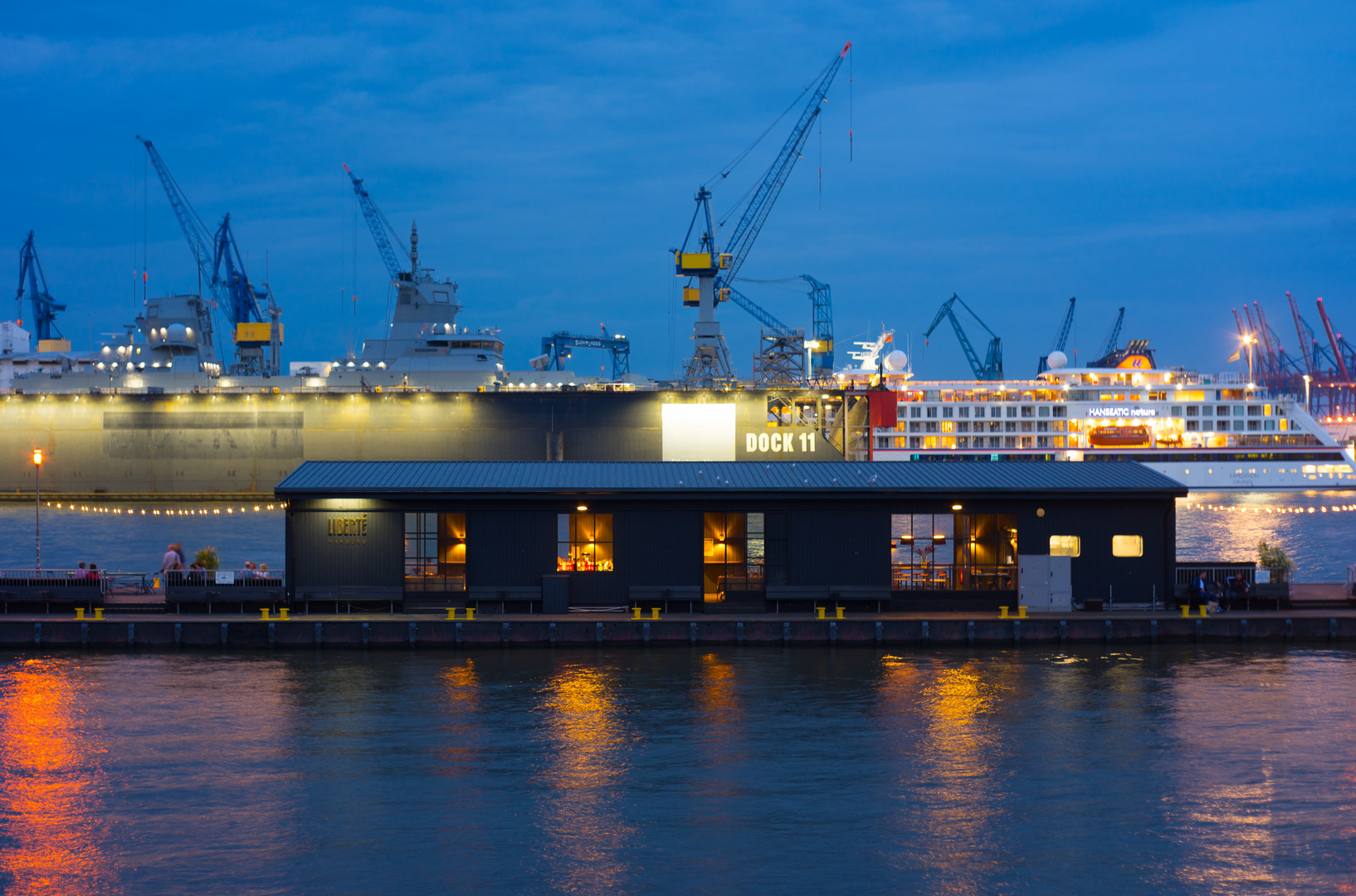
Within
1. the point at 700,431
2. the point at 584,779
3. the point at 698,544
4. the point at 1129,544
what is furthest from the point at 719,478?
the point at 700,431

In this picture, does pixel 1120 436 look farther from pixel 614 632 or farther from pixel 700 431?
pixel 614 632

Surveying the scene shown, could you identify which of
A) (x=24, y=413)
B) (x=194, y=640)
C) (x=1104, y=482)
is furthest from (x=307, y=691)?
(x=24, y=413)

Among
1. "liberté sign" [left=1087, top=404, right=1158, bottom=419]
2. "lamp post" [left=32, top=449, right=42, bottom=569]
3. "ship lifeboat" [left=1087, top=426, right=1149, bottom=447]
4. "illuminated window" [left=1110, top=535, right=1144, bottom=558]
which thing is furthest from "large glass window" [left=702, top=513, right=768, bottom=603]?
"liberté sign" [left=1087, top=404, right=1158, bottom=419]

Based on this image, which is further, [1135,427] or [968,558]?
[1135,427]

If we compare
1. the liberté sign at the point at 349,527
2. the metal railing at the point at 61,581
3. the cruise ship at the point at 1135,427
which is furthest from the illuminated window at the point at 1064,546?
the cruise ship at the point at 1135,427

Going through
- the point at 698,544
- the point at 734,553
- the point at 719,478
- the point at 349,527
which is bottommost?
the point at 734,553

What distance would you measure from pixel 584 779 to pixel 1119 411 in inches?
4434

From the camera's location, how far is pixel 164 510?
87.0m

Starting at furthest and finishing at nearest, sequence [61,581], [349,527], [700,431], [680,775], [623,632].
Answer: [700,431] → [61,581] → [349,527] → [623,632] → [680,775]

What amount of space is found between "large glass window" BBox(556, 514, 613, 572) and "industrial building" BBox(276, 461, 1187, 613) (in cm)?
4

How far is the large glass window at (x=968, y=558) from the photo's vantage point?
31641mm

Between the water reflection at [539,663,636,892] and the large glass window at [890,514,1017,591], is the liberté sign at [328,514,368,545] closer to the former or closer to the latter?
the water reflection at [539,663,636,892]

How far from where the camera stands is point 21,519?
8138 cm

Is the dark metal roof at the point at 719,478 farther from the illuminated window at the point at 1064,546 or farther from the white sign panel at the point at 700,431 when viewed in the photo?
the white sign panel at the point at 700,431
